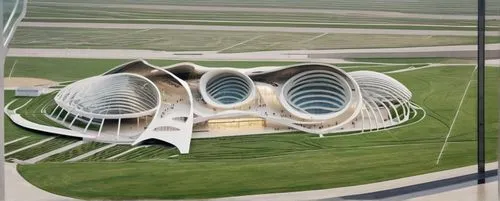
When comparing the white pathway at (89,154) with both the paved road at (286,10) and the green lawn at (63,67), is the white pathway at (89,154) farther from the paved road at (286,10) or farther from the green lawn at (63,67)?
the paved road at (286,10)

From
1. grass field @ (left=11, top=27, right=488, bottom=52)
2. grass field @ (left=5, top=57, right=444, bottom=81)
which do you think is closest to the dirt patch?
grass field @ (left=5, top=57, right=444, bottom=81)

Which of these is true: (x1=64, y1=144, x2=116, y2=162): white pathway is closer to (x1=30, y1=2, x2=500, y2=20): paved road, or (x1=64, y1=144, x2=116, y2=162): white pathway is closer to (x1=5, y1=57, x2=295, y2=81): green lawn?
(x1=5, y1=57, x2=295, y2=81): green lawn

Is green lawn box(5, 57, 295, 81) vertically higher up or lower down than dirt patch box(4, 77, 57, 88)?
higher up

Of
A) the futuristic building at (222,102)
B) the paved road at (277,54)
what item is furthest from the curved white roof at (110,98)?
the paved road at (277,54)

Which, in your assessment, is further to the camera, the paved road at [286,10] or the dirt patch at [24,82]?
the paved road at [286,10]

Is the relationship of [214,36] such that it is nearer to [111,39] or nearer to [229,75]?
[229,75]

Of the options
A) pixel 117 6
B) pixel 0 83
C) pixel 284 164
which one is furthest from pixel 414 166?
pixel 0 83
